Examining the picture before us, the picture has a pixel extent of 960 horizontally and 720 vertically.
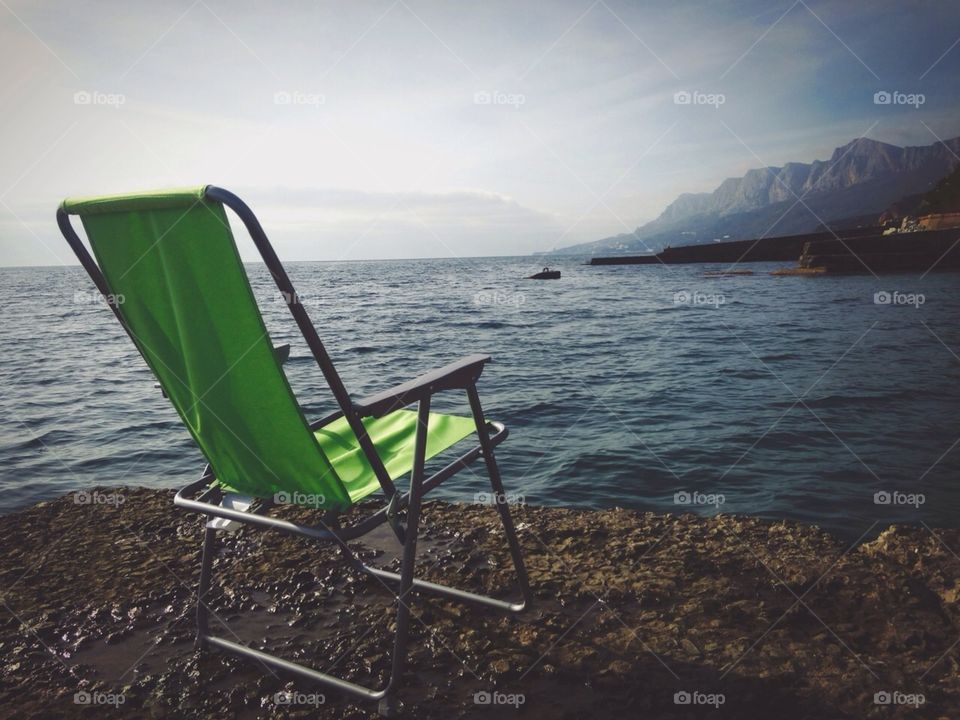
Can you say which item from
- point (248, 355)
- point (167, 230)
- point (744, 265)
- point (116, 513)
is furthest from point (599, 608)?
point (744, 265)

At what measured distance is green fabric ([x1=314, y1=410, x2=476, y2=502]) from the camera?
218cm

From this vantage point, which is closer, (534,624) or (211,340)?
(211,340)

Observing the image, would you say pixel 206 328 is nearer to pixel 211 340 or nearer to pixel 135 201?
pixel 211 340

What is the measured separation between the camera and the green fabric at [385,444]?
2.18m

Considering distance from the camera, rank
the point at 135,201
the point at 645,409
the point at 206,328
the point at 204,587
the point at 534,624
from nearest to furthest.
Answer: the point at 135,201, the point at 206,328, the point at 204,587, the point at 534,624, the point at 645,409

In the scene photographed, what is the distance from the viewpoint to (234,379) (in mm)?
1979

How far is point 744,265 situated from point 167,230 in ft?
227

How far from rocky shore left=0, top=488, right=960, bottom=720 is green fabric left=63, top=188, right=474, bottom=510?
0.78 m

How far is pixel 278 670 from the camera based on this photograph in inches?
88.4

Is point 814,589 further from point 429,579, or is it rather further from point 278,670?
point 278,670

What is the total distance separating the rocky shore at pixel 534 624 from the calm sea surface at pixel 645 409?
1.83 metres

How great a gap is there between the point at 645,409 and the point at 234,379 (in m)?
7.57

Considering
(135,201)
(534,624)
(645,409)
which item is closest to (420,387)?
(135,201)

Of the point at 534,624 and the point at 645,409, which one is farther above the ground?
the point at 534,624
